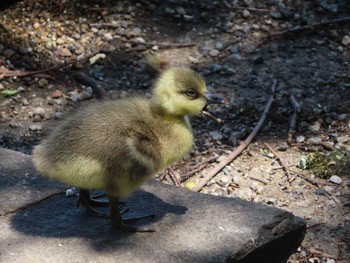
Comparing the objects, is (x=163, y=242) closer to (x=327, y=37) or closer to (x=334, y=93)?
(x=334, y=93)

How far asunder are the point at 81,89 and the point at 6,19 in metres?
1.29

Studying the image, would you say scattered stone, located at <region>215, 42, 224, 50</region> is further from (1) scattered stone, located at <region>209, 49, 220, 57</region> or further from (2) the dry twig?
(2) the dry twig

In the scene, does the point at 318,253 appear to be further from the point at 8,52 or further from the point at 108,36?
the point at 8,52

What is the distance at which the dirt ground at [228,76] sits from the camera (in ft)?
16.4

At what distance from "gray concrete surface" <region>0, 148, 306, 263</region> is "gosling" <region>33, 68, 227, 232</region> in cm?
16

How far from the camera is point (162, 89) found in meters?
3.53

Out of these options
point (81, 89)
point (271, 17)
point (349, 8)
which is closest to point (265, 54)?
point (271, 17)

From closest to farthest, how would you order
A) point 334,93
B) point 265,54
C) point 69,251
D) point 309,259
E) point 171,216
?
point 69,251
point 171,216
point 309,259
point 334,93
point 265,54

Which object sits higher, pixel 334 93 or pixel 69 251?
pixel 69 251

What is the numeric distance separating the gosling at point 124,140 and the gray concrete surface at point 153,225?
161 mm

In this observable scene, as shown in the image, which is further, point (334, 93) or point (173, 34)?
point (173, 34)

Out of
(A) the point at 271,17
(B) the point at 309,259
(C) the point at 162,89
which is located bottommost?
(B) the point at 309,259

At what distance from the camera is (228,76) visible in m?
6.23

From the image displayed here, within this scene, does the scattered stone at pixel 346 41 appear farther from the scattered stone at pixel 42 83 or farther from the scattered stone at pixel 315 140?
the scattered stone at pixel 42 83
